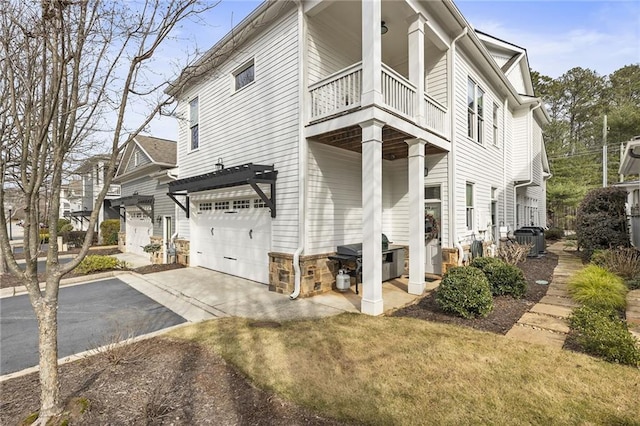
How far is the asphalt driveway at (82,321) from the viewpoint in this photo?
13.7 feet

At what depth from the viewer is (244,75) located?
333 inches

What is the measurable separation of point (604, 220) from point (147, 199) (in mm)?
16964

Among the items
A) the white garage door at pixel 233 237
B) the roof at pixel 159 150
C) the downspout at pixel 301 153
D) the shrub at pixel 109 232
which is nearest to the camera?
the downspout at pixel 301 153

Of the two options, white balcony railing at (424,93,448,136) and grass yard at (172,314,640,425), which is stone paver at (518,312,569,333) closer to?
grass yard at (172,314,640,425)

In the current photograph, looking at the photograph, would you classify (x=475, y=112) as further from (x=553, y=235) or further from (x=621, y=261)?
(x=553, y=235)

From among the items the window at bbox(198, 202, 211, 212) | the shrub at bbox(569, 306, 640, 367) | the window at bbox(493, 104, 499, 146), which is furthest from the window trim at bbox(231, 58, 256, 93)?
the window at bbox(493, 104, 499, 146)

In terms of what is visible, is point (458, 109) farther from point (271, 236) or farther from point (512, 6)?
point (271, 236)

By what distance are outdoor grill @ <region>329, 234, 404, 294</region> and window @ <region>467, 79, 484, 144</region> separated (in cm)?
457

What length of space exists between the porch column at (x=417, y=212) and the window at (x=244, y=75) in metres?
4.72

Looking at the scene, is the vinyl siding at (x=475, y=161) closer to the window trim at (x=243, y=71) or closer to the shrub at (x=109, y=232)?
the window trim at (x=243, y=71)

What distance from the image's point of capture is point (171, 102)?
2957 millimetres

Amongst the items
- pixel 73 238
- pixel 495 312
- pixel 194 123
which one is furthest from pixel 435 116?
pixel 73 238

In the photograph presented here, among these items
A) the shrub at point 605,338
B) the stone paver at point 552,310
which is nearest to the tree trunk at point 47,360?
the shrub at point 605,338

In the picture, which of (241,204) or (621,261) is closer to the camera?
(621,261)
